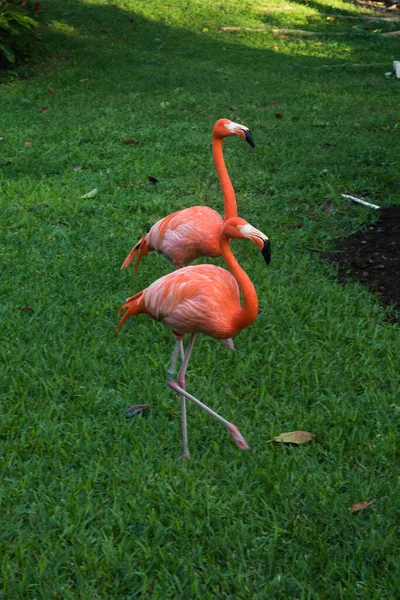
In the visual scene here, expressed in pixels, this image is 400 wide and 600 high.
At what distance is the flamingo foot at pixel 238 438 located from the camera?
3.02 metres

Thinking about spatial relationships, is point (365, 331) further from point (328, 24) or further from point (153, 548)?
point (328, 24)

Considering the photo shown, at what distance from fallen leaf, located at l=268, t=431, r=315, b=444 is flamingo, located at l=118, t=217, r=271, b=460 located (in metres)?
0.16

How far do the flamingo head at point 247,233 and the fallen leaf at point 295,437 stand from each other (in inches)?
31.8

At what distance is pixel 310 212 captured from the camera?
569cm

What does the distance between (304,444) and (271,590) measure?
2.73 ft

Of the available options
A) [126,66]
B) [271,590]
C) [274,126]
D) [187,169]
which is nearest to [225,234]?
[271,590]

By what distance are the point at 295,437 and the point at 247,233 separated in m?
0.89

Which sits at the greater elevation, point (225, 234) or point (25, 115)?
point (225, 234)

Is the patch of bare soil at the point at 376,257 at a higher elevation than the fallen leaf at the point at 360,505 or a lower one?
lower

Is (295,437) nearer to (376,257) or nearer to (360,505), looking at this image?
(360,505)

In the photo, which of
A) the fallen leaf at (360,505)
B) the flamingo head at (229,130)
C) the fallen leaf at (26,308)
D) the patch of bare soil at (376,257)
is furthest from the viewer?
the patch of bare soil at (376,257)

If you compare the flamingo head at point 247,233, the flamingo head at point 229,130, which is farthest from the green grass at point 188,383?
the flamingo head at point 229,130

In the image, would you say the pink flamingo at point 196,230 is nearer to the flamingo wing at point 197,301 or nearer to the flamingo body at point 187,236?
the flamingo body at point 187,236

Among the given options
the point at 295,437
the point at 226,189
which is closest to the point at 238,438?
the point at 295,437
